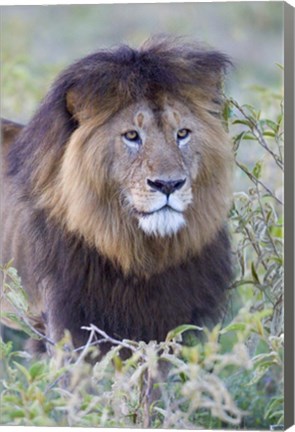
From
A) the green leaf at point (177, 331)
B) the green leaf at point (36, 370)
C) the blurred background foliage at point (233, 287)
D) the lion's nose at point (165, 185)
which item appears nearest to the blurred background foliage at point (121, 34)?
the blurred background foliage at point (233, 287)

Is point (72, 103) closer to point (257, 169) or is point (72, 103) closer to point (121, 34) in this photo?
point (257, 169)

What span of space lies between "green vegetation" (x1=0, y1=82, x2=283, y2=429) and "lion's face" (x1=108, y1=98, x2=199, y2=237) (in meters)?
0.30

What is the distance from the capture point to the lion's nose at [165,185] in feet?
14.1

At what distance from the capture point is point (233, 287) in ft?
16.3

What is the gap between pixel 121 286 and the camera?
468cm

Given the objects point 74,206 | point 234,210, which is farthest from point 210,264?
point 74,206

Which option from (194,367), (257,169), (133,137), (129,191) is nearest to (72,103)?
(133,137)

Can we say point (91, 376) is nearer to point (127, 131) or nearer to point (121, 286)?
point (121, 286)

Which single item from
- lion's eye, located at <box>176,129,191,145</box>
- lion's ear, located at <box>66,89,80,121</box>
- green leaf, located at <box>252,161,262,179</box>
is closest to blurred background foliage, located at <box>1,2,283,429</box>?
green leaf, located at <box>252,161,262,179</box>

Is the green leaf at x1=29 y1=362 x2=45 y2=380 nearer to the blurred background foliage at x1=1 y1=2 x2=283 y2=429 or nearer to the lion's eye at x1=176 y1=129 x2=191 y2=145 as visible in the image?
the blurred background foliage at x1=1 y1=2 x2=283 y2=429

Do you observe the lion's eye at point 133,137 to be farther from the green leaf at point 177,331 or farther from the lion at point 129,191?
the green leaf at point 177,331

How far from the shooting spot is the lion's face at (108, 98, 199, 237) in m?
4.34

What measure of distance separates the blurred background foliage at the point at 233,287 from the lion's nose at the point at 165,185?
0.45m

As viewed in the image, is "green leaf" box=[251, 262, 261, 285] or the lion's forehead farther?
"green leaf" box=[251, 262, 261, 285]
